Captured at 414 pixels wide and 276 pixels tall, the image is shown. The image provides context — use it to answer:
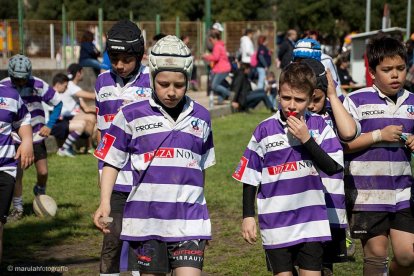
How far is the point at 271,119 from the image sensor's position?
17.6ft

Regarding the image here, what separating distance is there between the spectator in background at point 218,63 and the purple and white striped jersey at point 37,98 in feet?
40.7

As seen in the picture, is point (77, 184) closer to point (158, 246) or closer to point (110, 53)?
point (110, 53)

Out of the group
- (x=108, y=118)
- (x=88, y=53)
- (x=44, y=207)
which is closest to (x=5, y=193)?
(x=108, y=118)

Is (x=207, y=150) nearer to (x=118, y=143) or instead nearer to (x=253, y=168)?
(x=253, y=168)

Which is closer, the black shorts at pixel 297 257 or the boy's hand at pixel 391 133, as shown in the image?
the black shorts at pixel 297 257

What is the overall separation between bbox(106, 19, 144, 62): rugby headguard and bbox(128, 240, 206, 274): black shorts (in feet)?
5.90

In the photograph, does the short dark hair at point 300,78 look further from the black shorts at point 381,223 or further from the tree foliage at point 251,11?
the tree foliage at point 251,11

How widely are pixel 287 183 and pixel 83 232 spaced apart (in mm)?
4691

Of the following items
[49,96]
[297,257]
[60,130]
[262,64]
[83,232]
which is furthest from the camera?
[262,64]

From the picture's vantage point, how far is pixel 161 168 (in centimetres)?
508

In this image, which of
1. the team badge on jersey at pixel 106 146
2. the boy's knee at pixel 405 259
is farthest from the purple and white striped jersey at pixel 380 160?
the team badge on jersey at pixel 106 146

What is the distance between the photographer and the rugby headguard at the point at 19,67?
916cm

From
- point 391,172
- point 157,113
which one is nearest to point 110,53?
point 157,113

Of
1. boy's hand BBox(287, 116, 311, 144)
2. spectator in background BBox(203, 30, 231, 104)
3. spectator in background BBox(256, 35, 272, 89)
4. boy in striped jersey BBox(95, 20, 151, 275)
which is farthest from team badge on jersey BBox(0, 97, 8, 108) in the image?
spectator in background BBox(256, 35, 272, 89)
